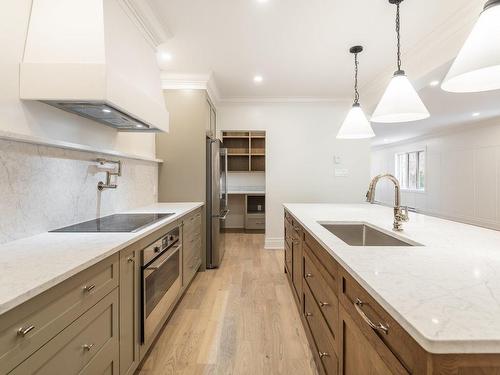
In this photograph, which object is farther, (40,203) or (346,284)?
(40,203)

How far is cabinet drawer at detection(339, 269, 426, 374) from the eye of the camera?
24.3 inches

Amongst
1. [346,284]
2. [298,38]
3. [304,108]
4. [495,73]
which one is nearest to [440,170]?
[304,108]

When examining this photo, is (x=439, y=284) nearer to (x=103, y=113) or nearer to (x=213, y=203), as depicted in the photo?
(x=103, y=113)

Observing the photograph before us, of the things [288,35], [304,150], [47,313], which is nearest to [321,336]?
[47,313]

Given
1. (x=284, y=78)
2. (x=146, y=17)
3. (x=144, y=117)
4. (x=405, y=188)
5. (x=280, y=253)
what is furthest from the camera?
(x=405, y=188)

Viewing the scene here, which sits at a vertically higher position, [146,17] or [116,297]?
[146,17]

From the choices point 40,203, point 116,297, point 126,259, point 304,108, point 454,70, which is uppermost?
point 304,108

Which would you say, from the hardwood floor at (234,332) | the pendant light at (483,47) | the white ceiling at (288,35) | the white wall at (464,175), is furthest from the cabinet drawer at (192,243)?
the white wall at (464,175)

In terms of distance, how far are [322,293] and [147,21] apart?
250 centimetres

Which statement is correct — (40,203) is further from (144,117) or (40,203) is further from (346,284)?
(346,284)

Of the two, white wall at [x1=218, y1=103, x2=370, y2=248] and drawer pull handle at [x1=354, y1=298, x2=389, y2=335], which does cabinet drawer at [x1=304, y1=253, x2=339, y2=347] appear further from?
white wall at [x1=218, y1=103, x2=370, y2=248]

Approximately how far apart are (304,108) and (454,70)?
141 inches

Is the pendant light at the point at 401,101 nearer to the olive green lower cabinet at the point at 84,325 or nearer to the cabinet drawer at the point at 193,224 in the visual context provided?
the olive green lower cabinet at the point at 84,325

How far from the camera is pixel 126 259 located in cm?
139
